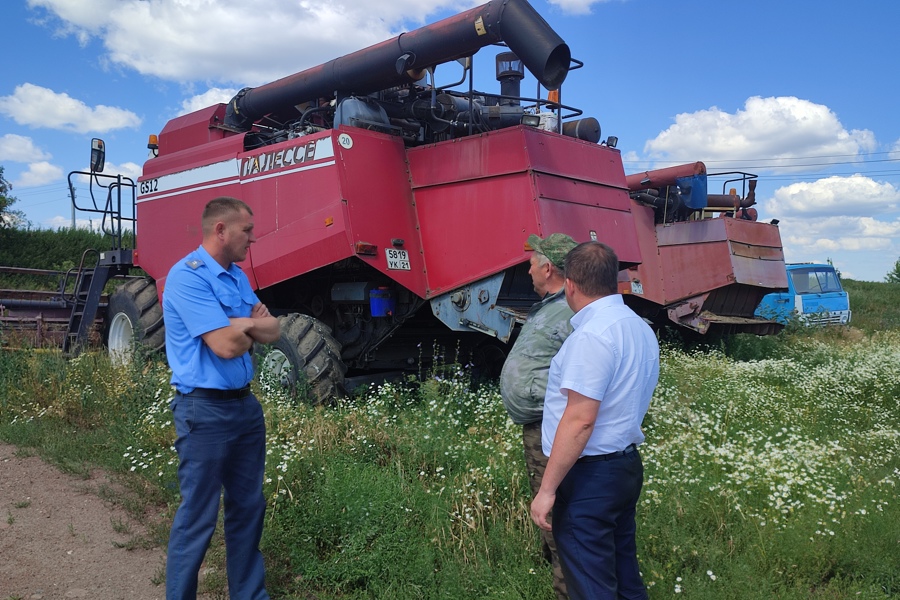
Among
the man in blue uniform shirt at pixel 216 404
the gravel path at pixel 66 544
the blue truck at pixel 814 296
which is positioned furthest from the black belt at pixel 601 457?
the blue truck at pixel 814 296

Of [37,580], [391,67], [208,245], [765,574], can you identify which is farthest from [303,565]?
[391,67]

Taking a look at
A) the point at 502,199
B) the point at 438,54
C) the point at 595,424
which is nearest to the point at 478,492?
the point at 595,424

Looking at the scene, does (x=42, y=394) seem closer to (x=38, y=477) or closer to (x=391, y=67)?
(x=38, y=477)

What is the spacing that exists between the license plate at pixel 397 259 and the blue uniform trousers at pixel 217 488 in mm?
3262

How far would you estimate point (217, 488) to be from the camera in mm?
3426

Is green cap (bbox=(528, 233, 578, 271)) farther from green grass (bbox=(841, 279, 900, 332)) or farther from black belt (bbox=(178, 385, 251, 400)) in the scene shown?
green grass (bbox=(841, 279, 900, 332))

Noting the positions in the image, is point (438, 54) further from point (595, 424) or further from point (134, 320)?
point (134, 320)

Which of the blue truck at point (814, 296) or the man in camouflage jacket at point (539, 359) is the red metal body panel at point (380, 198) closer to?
the man in camouflage jacket at point (539, 359)

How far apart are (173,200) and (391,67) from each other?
338cm

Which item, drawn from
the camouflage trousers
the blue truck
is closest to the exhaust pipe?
the camouflage trousers

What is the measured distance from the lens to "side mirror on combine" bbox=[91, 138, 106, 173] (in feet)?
30.5

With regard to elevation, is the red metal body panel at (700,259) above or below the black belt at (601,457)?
above

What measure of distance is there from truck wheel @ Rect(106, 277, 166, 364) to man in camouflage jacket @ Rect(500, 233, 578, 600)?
18.7 feet

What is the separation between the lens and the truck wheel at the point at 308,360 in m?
6.79
